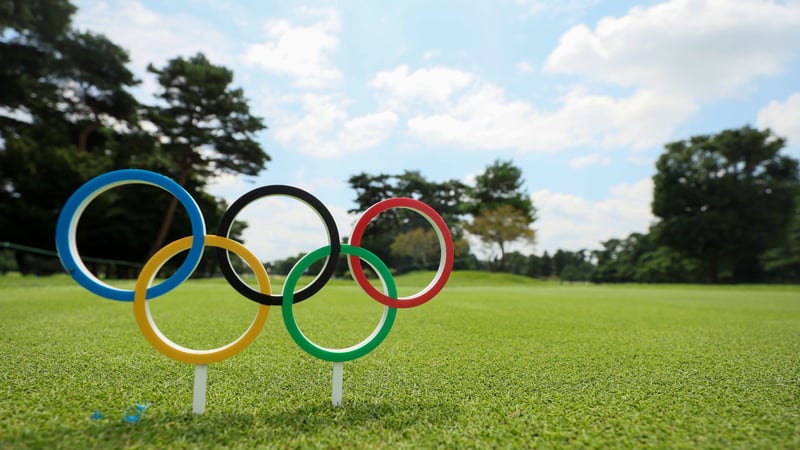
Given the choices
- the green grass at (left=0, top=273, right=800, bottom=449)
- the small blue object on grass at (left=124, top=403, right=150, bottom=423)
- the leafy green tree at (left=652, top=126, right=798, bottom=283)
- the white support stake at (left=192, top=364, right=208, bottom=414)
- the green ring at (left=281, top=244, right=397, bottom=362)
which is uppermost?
the leafy green tree at (left=652, top=126, right=798, bottom=283)

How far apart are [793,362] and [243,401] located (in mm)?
3625

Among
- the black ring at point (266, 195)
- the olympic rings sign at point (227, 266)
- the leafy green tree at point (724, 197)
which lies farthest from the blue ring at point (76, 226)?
the leafy green tree at point (724, 197)

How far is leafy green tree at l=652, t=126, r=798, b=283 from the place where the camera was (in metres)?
29.8

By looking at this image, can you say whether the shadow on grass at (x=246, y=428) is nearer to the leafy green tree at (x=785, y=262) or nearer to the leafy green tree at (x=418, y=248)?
the leafy green tree at (x=418, y=248)

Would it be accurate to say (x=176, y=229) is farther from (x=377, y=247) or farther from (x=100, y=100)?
(x=377, y=247)

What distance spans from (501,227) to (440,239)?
101 ft

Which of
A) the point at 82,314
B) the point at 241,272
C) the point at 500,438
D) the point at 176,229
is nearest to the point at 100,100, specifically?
the point at 176,229

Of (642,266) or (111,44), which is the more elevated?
(111,44)

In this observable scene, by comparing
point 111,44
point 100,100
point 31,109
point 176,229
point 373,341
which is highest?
point 111,44

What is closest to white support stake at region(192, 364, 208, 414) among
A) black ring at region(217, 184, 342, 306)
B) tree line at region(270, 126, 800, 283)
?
black ring at region(217, 184, 342, 306)

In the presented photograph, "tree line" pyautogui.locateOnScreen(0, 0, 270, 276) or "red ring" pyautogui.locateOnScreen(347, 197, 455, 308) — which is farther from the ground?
"tree line" pyautogui.locateOnScreen(0, 0, 270, 276)

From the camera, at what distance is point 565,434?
1.51 metres

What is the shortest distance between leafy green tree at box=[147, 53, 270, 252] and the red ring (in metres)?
22.8

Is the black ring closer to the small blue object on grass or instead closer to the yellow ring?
the yellow ring
